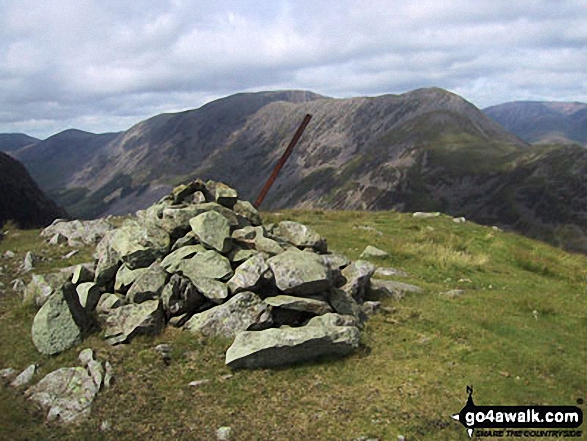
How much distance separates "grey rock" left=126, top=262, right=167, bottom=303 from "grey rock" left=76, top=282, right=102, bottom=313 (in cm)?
127

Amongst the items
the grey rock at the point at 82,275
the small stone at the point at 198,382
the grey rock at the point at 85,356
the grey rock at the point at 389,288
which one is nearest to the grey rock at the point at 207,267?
the grey rock at the point at 85,356

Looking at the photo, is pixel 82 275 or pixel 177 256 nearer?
pixel 177 256

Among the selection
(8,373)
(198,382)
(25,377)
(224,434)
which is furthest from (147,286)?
(224,434)

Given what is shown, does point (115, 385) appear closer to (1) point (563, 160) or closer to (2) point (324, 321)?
(2) point (324, 321)

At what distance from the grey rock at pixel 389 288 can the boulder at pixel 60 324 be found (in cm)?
1102

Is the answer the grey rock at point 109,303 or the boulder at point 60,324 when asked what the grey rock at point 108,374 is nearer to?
the boulder at point 60,324

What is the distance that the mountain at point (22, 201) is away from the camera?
373 feet

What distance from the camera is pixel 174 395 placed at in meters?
12.0

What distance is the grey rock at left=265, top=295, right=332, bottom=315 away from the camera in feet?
49.6

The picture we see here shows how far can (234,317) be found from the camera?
14906 mm

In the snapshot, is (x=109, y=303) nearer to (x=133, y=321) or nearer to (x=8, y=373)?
(x=133, y=321)

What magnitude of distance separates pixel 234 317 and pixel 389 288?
7.77 m

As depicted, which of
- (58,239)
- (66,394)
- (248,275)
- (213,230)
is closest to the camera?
(66,394)

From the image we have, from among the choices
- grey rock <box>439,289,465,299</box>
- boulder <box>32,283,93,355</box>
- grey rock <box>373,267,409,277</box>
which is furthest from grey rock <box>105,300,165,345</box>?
grey rock <box>439,289,465,299</box>
